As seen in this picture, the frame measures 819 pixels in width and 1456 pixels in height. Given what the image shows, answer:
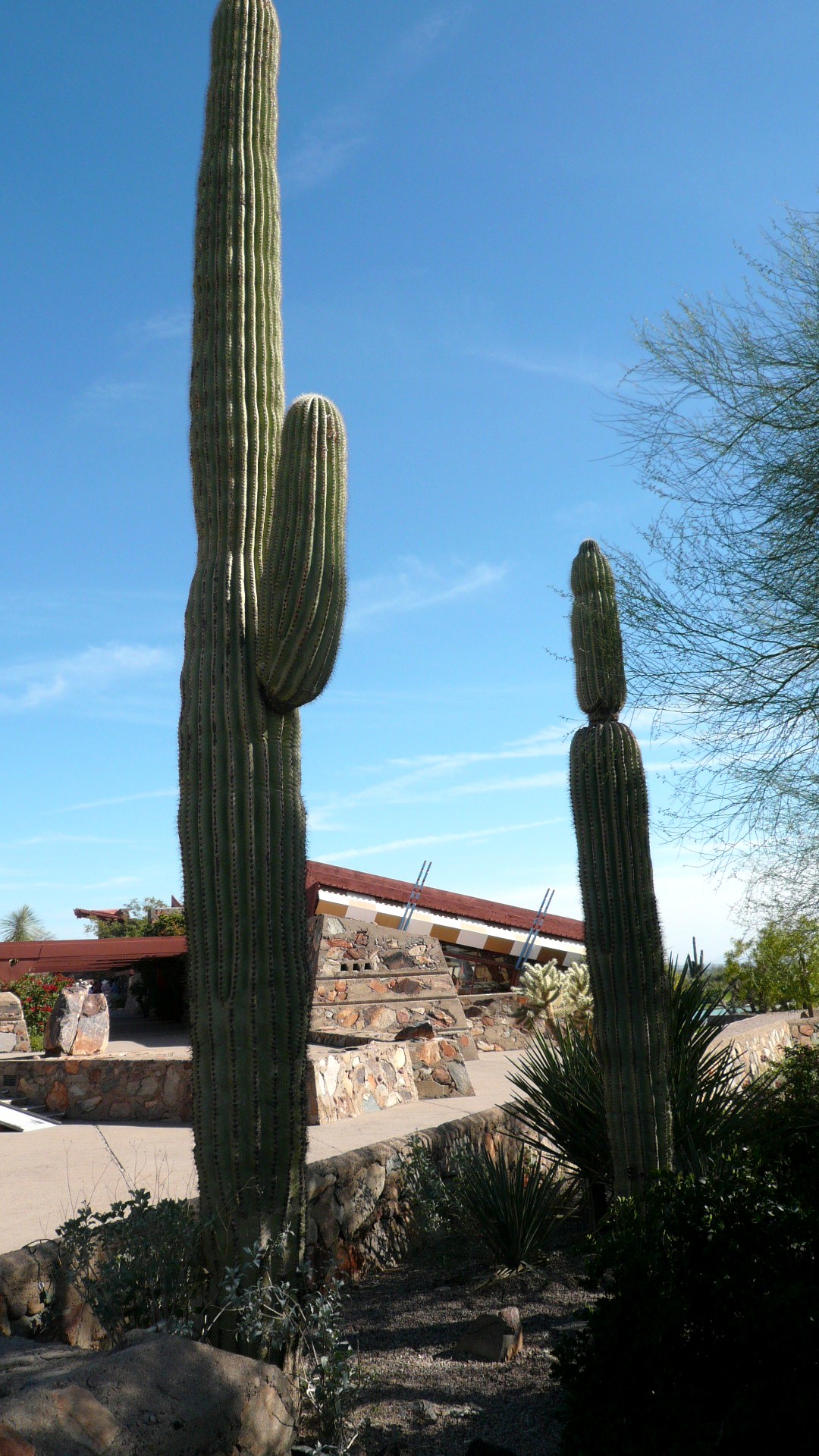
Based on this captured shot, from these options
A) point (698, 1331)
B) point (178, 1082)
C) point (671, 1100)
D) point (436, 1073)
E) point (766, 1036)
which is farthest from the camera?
point (766, 1036)

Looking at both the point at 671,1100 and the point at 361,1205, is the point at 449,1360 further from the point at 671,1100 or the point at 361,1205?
the point at 671,1100

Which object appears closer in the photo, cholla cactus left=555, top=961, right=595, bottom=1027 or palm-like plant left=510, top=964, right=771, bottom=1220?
palm-like plant left=510, top=964, right=771, bottom=1220

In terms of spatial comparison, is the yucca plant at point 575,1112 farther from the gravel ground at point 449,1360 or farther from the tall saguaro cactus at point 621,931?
the tall saguaro cactus at point 621,931

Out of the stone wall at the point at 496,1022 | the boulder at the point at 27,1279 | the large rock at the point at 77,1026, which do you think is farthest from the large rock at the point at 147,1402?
the stone wall at the point at 496,1022

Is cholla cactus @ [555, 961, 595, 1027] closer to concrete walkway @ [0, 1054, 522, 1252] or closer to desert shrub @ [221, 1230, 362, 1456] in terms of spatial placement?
concrete walkway @ [0, 1054, 522, 1252]

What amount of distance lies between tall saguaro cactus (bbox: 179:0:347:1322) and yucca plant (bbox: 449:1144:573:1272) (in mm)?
1705

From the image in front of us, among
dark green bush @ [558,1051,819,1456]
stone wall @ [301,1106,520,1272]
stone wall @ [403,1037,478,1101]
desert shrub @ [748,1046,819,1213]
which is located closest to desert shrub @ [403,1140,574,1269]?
stone wall @ [301,1106,520,1272]

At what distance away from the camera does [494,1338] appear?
455 centimetres

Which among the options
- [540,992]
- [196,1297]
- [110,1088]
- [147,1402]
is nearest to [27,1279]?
[196,1297]

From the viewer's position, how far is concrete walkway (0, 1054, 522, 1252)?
21.7 ft

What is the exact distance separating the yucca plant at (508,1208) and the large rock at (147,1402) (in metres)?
2.31

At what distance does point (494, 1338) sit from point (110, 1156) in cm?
492

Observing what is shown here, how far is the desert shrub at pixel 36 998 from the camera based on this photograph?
17141 mm

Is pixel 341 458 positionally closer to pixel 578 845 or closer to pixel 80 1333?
pixel 578 845
